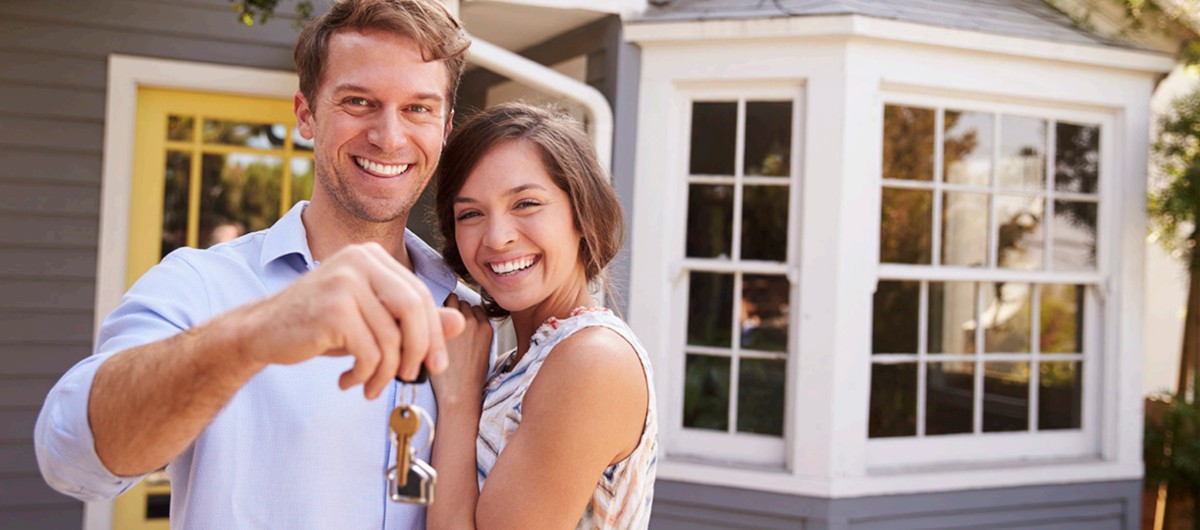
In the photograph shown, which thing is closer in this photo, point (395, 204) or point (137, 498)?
point (395, 204)

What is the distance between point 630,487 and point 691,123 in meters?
3.00

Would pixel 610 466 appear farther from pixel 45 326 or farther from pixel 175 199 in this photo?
pixel 175 199

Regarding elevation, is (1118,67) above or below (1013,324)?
above

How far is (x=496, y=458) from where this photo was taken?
4.83ft

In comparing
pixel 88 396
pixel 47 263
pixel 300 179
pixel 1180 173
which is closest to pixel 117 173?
pixel 47 263

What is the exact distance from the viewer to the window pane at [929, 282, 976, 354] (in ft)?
14.5

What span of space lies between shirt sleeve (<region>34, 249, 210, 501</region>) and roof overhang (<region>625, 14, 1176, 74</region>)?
3.14 meters

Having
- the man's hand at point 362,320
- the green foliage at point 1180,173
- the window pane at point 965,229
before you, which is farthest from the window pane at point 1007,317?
the man's hand at point 362,320

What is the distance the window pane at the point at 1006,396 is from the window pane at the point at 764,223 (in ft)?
3.71

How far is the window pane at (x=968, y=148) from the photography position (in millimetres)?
4410

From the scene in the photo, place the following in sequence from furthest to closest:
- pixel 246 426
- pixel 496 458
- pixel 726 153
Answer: pixel 726 153 < pixel 496 458 < pixel 246 426

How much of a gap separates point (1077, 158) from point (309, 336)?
4554 millimetres

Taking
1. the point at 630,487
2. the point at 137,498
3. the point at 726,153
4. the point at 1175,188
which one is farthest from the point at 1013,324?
the point at 137,498

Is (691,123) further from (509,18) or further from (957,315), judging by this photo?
(957,315)
